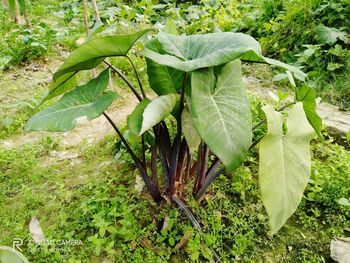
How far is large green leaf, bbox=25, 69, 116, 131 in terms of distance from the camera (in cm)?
127

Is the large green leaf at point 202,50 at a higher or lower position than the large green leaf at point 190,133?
higher

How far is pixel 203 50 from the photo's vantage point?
51.8 inches

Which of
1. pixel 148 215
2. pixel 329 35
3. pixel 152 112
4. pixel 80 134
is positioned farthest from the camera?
pixel 329 35

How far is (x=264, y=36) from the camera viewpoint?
11.5 ft

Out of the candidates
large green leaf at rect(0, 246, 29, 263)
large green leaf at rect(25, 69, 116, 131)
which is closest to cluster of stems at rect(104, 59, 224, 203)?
large green leaf at rect(25, 69, 116, 131)

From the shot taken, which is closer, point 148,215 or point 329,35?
point 148,215

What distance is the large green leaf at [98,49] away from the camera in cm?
119

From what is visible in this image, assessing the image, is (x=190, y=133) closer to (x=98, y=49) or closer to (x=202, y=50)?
(x=202, y=50)

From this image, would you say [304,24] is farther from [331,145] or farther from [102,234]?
[102,234]

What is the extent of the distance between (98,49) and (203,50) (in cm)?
40

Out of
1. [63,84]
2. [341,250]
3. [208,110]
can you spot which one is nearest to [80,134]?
[63,84]

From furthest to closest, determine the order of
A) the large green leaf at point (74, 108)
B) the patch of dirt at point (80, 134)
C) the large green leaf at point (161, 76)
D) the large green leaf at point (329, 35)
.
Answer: the large green leaf at point (329, 35) → the patch of dirt at point (80, 134) → the large green leaf at point (161, 76) → the large green leaf at point (74, 108)

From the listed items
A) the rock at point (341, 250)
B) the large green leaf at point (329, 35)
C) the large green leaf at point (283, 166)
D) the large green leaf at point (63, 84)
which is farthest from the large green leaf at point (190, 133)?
the large green leaf at point (329, 35)

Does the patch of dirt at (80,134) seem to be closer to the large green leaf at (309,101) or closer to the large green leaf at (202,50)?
the large green leaf at (202,50)
